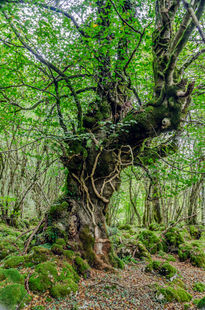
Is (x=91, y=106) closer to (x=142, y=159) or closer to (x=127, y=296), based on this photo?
(x=142, y=159)

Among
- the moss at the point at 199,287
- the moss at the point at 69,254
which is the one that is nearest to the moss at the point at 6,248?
the moss at the point at 69,254

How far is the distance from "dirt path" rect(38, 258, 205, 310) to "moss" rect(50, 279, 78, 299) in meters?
0.11

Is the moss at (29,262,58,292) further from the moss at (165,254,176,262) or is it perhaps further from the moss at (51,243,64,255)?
the moss at (165,254,176,262)

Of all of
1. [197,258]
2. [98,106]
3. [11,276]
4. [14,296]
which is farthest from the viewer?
[197,258]

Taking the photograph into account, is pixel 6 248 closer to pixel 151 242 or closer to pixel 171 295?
pixel 171 295

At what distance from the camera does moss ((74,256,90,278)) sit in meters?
4.29

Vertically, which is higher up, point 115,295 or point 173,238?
point 115,295

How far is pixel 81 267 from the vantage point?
171 inches

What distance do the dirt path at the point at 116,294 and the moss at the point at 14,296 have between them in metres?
0.43

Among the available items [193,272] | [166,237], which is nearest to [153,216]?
[166,237]

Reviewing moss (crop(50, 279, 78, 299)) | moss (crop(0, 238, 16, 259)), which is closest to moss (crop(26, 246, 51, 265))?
moss (crop(50, 279, 78, 299))

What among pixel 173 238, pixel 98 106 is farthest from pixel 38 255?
pixel 173 238

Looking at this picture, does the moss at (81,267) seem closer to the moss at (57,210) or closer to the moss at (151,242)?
the moss at (57,210)

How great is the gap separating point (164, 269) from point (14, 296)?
168 inches
